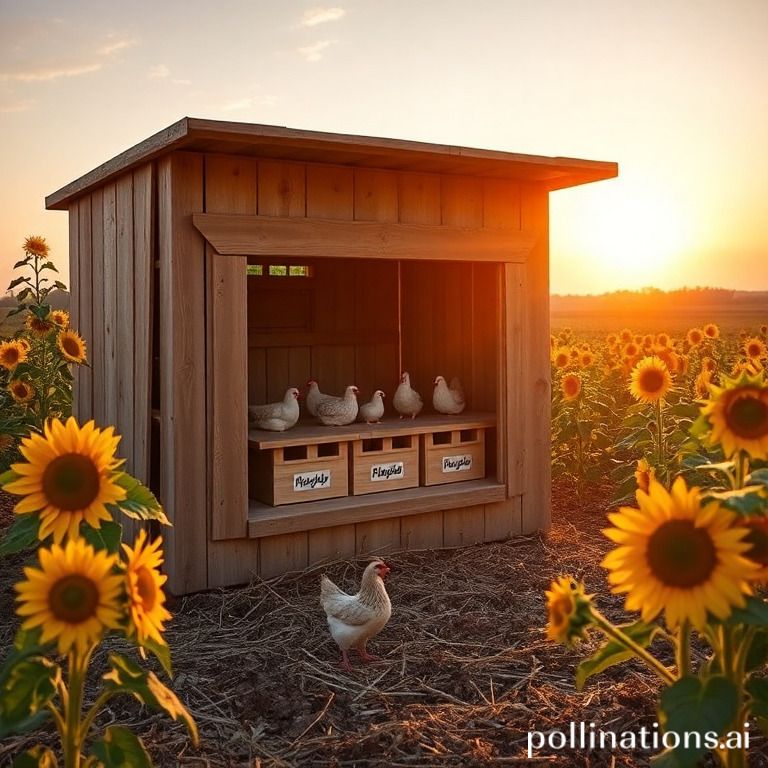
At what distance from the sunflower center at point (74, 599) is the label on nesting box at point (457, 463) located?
4371mm

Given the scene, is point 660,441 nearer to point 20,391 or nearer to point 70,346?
point 70,346

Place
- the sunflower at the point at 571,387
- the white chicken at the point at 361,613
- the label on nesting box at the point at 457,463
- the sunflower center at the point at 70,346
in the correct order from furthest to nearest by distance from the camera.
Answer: the sunflower at the point at 571,387
the label on nesting box at the point at 457,463
the sunflower center at the point at 70,346
the white chicken at the point at 361,613

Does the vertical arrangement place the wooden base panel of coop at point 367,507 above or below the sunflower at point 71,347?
below

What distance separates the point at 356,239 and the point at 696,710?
397 cm

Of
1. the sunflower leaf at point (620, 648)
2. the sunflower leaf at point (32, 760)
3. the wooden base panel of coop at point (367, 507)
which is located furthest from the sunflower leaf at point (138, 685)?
the wooden base panel of coop at point (367, 507)

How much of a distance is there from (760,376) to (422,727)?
1.93 metres

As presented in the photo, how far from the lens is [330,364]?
294 inches

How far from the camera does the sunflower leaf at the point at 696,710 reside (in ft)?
7.30

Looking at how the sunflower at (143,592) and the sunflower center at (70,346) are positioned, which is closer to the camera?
the sunflower at (143,592)

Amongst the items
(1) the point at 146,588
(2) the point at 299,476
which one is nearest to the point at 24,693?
(1) the point at 146,588

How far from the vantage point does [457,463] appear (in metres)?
6.54

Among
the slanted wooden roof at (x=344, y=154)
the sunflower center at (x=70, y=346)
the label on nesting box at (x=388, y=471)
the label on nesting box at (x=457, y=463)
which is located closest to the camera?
the slanted wooden roof at (x=344, y=154)

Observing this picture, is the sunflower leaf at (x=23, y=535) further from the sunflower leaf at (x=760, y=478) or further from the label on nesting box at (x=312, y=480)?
the label on nesting box at (x=312, y=480)

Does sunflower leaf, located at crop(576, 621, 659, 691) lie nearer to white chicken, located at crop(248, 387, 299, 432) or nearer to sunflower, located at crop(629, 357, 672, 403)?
sunflower, located at crop(629, 357, 672, 403)
